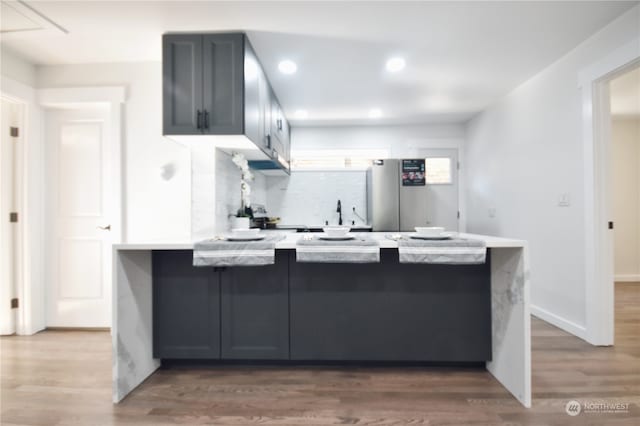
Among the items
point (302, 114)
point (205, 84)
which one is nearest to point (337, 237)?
point (205, 84)

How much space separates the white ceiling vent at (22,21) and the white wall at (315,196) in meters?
3.04

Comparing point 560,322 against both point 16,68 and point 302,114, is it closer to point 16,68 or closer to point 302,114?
point 302,114

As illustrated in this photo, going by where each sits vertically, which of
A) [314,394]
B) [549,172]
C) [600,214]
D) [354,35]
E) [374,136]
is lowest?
[314,394]

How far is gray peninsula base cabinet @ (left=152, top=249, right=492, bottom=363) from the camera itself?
2.06 m

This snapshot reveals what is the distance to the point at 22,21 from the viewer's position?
7.27ft

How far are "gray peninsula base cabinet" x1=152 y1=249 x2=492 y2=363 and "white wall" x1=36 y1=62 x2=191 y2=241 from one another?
79 cm

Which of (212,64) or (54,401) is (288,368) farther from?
(212,64)

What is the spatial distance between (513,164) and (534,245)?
0.96 metres

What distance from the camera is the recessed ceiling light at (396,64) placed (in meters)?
2.78

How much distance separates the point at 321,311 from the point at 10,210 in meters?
3.04

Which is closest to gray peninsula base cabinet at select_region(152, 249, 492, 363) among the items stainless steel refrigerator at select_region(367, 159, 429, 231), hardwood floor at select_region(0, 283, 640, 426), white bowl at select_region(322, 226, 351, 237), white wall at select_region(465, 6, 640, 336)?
hardwood floor at select_region(0, 283, 640, 426)

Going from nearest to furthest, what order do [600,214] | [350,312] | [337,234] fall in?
[337,234]
[350,312]
[600,214]

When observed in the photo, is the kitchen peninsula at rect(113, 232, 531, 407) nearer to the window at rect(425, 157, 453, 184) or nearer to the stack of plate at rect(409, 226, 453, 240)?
the stack of plate at rect(409, 226, 453, 240)

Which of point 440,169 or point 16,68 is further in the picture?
point 440,169
